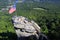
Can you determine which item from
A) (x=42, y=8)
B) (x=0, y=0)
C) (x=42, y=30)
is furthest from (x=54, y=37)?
(x=0, y=0)

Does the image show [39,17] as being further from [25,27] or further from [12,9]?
[12,9]

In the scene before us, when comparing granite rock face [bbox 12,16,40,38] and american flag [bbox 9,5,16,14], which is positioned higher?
american flag [bbox 9,5,16,14]

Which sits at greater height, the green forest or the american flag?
the american flag

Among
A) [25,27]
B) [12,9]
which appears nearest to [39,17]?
[25,27]

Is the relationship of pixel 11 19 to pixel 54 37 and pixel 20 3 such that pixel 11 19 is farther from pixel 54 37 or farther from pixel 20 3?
pixel 54 37

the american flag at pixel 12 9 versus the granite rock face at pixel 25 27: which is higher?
the american flag at pixel 12 9
